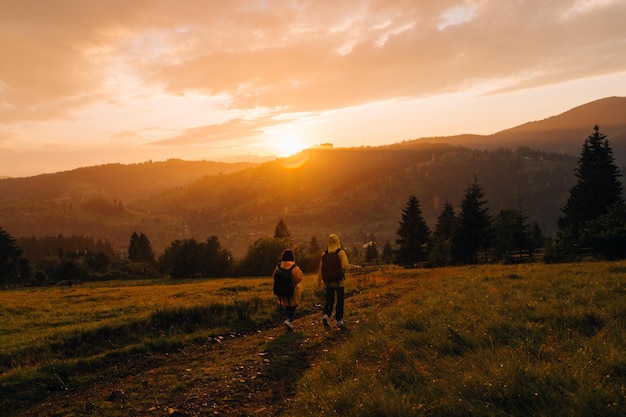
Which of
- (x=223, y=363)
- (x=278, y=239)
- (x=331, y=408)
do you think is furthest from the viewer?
(x=278, y=239)

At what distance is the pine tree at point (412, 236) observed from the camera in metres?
77.7

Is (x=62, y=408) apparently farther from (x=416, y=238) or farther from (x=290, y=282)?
(x=416, y=238)

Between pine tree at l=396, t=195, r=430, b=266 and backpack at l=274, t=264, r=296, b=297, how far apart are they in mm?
65328

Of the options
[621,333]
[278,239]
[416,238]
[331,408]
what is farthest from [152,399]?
[278,239]

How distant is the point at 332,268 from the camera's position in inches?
605

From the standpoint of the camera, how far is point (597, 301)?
11133 millimetres

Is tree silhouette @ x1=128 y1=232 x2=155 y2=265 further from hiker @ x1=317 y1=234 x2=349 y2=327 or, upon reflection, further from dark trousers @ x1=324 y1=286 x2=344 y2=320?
dark trousers @ x1=324 y1=286 x2=344 y2=320

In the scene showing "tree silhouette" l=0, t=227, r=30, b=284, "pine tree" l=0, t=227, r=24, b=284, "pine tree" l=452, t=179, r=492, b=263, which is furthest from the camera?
"tree silhouette" l=0, t=227, r=30, b=284

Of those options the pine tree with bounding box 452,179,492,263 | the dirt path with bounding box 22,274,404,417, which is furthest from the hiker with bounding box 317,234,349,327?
the pine tree with bounding box 452,179,492,263

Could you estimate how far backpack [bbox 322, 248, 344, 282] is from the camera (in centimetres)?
1531

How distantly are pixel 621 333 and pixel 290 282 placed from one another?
10.4 meters

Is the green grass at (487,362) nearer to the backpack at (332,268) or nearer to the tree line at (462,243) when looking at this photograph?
the backpack at (332,268)

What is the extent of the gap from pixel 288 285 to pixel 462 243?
5153 cm

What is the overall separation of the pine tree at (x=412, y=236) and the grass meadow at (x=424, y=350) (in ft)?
193
